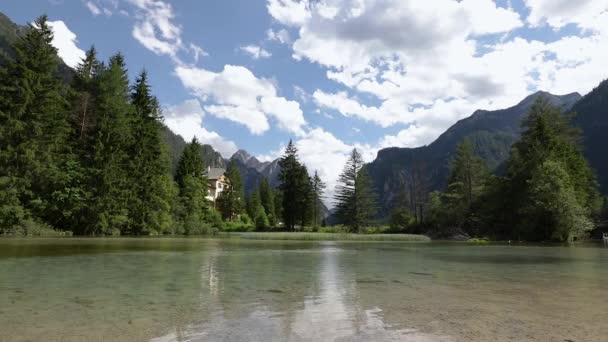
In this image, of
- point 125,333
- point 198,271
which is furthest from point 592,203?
point 125,333

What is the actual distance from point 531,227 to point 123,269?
44.9 meters

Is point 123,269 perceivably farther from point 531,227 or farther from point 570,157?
point 570,157

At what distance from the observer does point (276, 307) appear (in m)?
6.42

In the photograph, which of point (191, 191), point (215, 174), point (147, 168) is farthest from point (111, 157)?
point (215, 174)

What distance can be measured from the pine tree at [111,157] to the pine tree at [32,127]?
3047 millimetres

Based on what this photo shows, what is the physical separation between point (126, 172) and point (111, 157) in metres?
3.07

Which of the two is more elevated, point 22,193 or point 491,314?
point 22,193

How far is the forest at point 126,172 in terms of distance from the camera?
3212 cm

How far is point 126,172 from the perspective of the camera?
41.4m

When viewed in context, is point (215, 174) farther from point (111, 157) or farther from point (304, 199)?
point (111, 157)

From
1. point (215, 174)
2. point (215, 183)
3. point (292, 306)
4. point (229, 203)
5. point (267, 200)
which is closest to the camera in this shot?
point (292, 306)

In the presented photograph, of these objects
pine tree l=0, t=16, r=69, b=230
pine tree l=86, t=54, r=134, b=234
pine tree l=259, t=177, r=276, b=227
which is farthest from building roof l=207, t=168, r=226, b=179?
pine tree l=0, t=16, r=69, b=230

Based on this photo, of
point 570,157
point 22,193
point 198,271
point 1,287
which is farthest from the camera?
point 570,157

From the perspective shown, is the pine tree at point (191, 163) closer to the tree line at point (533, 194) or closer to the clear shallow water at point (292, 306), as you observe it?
the tree line at point (533, 194)
